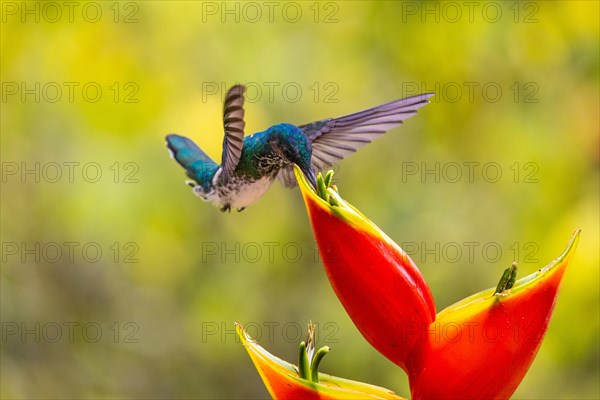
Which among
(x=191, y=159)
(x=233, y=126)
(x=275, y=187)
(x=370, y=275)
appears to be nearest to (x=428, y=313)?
(x=370, y=275)

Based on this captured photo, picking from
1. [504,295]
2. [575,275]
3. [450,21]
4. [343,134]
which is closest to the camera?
[504,295]

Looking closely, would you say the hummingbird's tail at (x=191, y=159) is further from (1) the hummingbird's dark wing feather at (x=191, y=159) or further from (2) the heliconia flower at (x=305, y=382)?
(2) the heliconia flower at (x=305, y=382)

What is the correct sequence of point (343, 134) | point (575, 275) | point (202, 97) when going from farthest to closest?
point (202, 97) → point (575, 275) → point (343, 134)

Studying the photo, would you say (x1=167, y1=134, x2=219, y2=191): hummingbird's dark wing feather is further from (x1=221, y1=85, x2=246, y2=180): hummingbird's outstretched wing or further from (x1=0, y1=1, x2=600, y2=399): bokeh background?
(x1=0, y1=1, x2=600, y2=399): bokeh background

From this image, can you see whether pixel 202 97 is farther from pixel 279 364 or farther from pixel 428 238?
pixel 279 364

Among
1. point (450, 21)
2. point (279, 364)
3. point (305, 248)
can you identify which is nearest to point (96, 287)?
point (305, 248)

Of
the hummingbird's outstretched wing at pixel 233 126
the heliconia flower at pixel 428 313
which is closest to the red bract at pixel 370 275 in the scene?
the heliconia flower at pixel 428 313

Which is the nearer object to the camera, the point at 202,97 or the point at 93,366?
the point at 202,97
